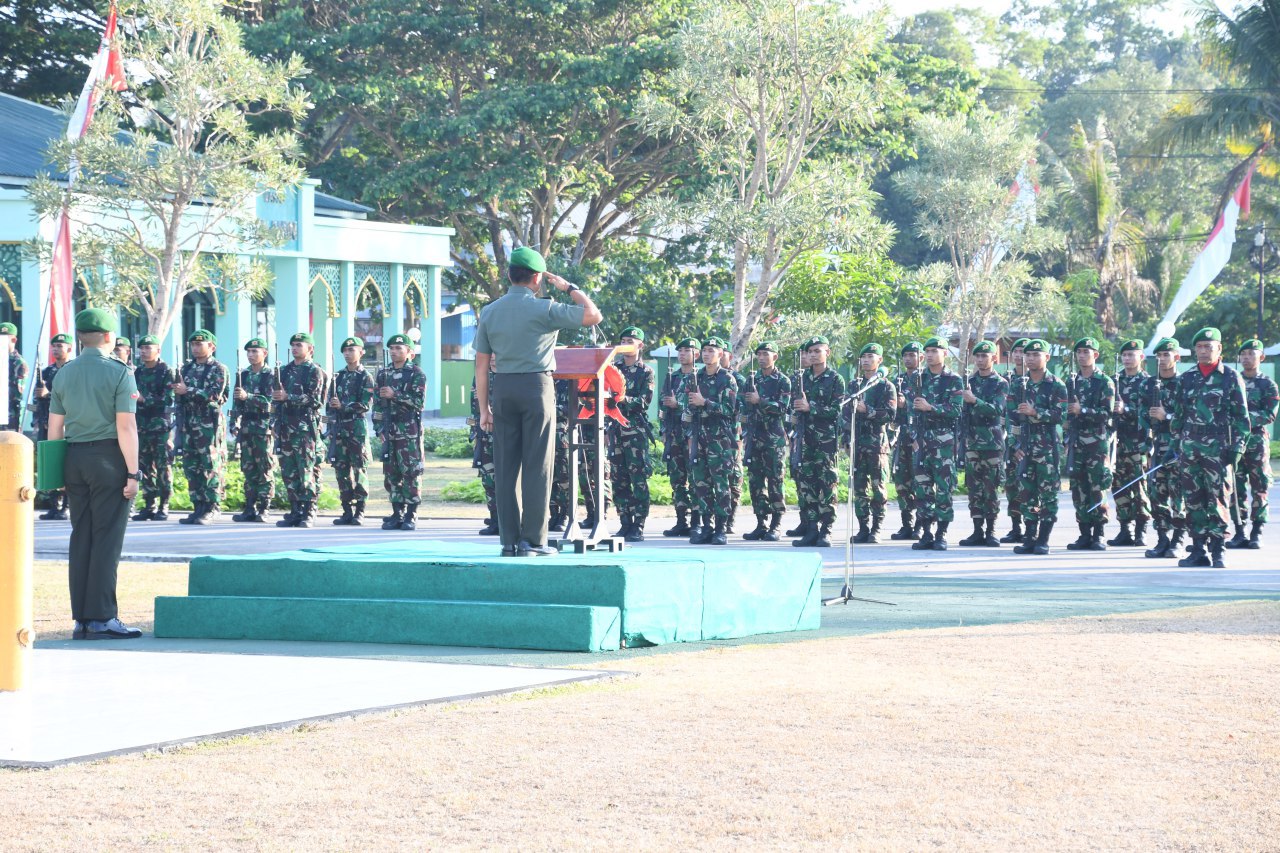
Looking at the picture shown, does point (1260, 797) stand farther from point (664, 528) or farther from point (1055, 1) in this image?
point (1055, 1)

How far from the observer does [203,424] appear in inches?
730

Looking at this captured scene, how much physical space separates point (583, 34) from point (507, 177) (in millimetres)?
3621

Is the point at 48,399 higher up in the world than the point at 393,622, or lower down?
higher up

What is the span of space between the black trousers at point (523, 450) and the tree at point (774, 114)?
1699cm

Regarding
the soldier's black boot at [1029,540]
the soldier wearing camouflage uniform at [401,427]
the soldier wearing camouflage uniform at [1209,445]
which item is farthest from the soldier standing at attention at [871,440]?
the soldier wearing camouflage uniform at [401,427]

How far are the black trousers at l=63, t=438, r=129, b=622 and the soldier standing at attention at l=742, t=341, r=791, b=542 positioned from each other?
26.2 ft

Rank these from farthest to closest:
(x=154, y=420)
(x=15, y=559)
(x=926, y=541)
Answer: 1. (x=154, y=420)
2. (x=926, y=541)
3. (x=15, y=559)

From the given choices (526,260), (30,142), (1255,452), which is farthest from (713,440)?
(30,142)

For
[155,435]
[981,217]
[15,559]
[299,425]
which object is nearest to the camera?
[15,559]

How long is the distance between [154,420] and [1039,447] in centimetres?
914

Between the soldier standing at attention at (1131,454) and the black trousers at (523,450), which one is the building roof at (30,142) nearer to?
the soldier standing at attention at (1131,454)

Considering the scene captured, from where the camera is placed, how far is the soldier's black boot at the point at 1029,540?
51.5 feet

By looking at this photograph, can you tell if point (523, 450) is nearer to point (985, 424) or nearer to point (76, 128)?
point (985, 424)

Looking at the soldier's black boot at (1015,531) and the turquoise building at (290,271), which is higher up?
the turquoise building at (290,271)
